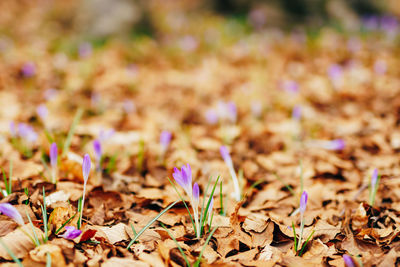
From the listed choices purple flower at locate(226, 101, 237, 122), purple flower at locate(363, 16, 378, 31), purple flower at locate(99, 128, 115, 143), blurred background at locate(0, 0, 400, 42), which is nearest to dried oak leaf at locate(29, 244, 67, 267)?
purple flower at locate(99, 128, 115, 143)

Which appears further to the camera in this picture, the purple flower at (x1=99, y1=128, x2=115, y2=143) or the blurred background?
the blurred background

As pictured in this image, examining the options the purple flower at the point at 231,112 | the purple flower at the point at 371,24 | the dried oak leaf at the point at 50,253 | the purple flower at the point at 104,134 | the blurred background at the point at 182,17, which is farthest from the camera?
the purple flower at the point at 371,24

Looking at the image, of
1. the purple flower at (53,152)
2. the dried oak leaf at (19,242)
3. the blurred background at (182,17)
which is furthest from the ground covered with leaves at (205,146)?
the blurred background at (182,17)

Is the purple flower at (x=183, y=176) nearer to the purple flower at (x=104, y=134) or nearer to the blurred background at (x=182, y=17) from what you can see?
the purple flower at (x=104, y=134)

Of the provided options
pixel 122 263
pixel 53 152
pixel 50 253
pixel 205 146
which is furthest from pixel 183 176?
pixel 205 146

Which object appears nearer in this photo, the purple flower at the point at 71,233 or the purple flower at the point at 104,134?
→ the purple flower at the point at 71,233

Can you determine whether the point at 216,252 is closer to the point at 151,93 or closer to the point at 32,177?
the point at 32,177

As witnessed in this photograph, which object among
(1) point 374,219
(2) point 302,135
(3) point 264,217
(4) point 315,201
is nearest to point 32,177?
(3) point 264,217

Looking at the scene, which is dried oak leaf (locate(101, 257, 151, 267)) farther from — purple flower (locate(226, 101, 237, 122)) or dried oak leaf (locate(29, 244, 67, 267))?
purple flower (locate(226, 101, 237, 122))
